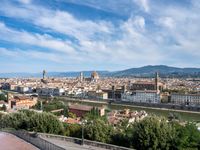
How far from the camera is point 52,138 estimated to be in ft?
59.6

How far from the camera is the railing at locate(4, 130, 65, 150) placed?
48.2 ft

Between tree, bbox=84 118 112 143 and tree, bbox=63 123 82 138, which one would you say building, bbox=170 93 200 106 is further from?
tree, bbox=84 118 112 143

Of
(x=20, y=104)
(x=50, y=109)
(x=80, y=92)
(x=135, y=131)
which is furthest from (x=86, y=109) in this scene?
(x=80, y=92)

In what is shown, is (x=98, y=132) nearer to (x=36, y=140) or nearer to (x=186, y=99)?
(x=36, y=140)

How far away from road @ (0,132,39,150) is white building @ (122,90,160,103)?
5986 cm

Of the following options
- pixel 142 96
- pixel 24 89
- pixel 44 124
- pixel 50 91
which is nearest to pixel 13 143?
pixel 44 124

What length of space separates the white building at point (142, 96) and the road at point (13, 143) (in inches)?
2357

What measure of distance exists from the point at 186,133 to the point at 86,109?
3100 centimetres

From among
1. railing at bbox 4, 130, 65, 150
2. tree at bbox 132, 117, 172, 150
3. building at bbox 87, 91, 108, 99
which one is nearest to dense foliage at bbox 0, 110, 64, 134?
railing at bbox 4, 130, 65, 150

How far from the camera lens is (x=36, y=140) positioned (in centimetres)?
1702

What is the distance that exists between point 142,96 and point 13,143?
64318 mm

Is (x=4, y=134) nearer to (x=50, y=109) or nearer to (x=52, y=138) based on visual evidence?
(x=52, y=138)

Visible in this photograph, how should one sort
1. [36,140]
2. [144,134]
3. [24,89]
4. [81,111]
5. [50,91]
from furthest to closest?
[24,89] → [50,91] → [81,111] → [36,140] → [144,134]

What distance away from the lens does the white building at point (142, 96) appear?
7711 centimetres
